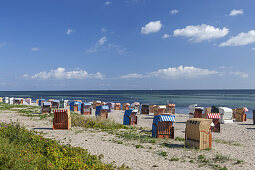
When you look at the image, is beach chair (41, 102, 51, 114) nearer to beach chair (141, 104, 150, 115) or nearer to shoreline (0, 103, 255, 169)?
beach chair (141, 104, 150, 115)

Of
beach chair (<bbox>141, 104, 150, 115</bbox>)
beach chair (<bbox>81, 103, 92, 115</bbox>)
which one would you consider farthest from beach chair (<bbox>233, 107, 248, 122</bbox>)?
beach chair (<bbox>81, 103, 92, 115</bbox>)

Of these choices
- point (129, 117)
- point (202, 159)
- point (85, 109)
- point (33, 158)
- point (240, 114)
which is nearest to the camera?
point (33, 158)

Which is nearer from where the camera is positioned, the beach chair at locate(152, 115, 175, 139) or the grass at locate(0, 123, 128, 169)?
the grass at locate(0, 123, 128, 169)

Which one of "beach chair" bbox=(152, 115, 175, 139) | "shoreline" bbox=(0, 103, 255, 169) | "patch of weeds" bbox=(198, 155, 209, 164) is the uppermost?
"beach chair" bbox=(152, 115, 175, 139)

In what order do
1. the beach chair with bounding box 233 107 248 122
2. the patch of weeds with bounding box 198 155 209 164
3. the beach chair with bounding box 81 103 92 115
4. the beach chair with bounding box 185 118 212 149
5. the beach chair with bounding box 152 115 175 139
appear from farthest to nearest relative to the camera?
the beach chair with bounding box 81 103 92 115, the beach chair with bounding box 233 107 248 122, the beach chair with bounding box 152 115 175 139, the beach chair with bounding box 185 118 212 149, the patch of weeds with bounding box 198 155 209 164

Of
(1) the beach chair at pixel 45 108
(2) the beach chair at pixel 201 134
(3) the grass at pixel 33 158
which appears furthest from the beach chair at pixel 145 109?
(3) the grass at pixel 33 158

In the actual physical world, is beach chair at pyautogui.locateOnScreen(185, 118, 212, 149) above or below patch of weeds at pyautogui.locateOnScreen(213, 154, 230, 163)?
above

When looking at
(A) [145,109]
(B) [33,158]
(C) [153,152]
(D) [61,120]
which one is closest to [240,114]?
(A) [145,109]

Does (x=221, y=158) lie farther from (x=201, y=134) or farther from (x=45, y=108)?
(x=45, y=108)

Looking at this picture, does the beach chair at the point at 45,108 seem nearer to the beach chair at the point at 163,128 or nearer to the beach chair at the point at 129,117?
the beach chair at the point at 129,117

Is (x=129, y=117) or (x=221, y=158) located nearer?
(x=221, y=158)

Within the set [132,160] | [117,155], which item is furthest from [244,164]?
[117,155]

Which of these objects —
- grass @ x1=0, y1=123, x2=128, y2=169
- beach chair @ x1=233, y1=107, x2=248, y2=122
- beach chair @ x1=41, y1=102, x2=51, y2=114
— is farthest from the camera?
beach chair @ x1=41, y1=102, x2=51, y2=114

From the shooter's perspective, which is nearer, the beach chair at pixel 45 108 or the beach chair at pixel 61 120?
the beach chair at pixel 61 120
